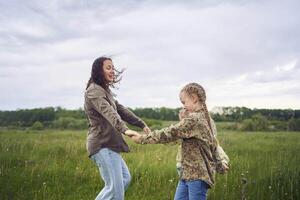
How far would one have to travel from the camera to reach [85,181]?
336 inches

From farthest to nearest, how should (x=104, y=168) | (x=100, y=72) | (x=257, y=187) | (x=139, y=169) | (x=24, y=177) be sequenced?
(x=139, y=169) < (x=24, y=177) < (x=257, y=187) < (x=100, y=72) < (x=104, y=168)

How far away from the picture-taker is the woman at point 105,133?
4.71m

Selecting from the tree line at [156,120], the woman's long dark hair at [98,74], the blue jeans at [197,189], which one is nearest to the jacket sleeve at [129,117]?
the woman's long dark hair at [98,74]

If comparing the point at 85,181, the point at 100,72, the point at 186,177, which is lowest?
the point at 85,181

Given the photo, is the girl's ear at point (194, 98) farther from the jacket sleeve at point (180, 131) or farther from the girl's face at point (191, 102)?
the jacket sleeve at point (180, 131)

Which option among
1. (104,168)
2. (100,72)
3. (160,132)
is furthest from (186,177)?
(100,72)

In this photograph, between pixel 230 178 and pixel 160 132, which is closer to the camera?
pixel 160 132

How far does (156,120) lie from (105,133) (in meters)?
53.0

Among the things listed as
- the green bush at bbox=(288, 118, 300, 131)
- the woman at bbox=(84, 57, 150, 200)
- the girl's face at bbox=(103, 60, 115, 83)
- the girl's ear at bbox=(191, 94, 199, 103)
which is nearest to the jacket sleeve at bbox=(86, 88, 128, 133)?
the woman at bbox=(84, 57, 150, 200)

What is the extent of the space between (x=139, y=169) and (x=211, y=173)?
4.79m

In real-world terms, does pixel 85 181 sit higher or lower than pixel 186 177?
lower

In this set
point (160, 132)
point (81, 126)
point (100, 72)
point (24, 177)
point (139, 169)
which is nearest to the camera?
point (160, 132)

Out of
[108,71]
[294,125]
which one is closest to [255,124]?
[294,125]

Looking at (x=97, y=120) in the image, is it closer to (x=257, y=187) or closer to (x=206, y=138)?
(x=206, y=138)
